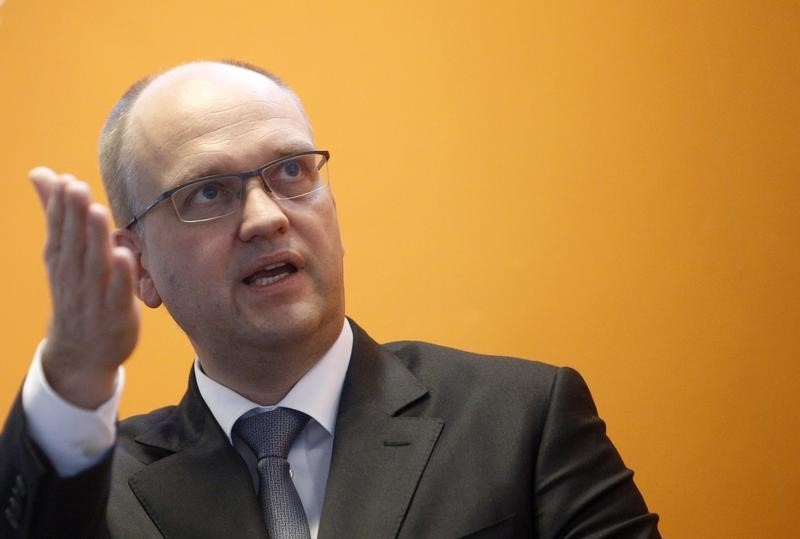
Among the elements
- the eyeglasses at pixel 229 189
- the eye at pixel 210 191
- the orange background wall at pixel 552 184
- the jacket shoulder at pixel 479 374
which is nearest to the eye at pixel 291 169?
the eyeglasses at pixel 229 189

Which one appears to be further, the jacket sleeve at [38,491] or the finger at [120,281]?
the jacket sleeve at [38,491]

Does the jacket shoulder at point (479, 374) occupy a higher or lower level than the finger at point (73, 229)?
lower

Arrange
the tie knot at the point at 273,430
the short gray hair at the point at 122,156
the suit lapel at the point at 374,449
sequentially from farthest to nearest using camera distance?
the short gray hair at the point at 122,156
the tie knot at the point at 273,430
the suit lapel at the point at 374,449

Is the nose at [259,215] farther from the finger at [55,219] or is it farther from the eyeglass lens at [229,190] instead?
the finger at [55,219]

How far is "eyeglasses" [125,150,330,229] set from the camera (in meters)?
1.75

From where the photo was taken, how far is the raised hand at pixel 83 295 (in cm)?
118

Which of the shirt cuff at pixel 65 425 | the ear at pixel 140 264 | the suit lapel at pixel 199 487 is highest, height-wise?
the ear at pixel 140 264

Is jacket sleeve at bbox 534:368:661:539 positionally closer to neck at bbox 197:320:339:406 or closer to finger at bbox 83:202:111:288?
neck at bbox 197:320:339:406

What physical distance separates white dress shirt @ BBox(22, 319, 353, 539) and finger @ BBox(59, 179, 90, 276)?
0.57 ft

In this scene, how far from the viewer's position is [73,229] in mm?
1183

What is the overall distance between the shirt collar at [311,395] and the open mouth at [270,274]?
189 millimetres

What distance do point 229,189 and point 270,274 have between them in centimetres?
17

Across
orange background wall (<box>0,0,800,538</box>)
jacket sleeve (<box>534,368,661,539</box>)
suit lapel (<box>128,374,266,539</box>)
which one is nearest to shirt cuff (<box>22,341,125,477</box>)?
suit lapel (<box>128,374,266,539</box>)

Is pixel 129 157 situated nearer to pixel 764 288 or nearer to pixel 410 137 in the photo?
pixel 410 137
